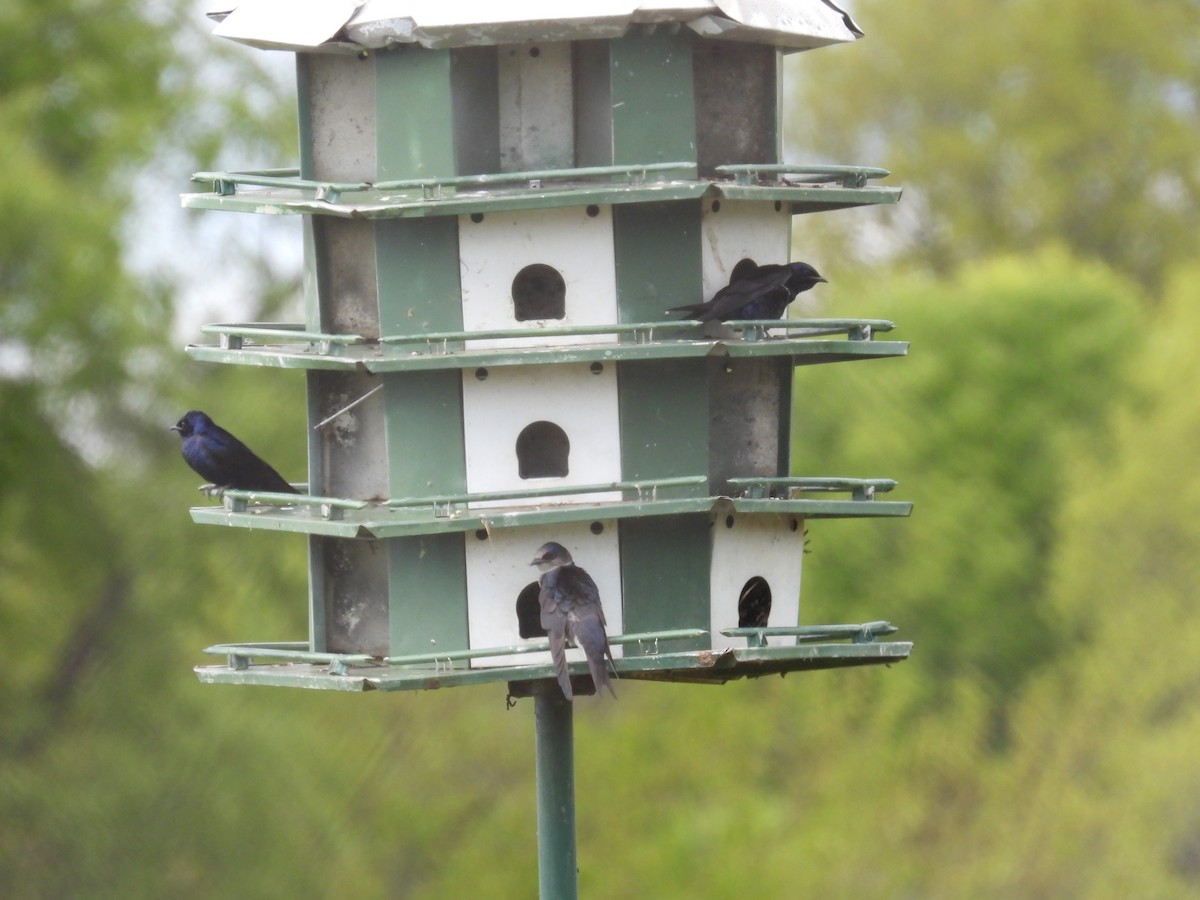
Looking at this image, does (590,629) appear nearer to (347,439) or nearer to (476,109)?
(347,439)

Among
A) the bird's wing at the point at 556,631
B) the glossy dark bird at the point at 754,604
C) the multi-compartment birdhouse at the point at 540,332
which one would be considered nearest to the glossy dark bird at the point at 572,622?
the bird's wing at the point at 556,631

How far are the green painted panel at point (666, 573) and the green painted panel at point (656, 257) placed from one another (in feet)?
2.55

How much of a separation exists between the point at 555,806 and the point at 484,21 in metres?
2.83

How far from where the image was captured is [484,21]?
8070 mm

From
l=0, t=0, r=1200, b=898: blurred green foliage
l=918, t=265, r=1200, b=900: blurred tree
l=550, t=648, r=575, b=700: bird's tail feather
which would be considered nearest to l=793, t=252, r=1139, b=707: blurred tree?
l=0, t=0, r=1200, b=898: blurred green foliage

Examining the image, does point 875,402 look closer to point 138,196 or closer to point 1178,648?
point 1178,648

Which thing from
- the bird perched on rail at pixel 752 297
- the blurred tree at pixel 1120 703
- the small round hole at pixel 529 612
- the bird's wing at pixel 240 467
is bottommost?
the blurred tree at pixel 1120 703

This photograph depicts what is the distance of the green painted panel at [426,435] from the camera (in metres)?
8.38

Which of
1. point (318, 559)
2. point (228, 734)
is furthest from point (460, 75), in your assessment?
point (228, 734)

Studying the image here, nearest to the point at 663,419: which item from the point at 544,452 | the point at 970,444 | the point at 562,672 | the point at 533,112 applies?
the point at 544,452

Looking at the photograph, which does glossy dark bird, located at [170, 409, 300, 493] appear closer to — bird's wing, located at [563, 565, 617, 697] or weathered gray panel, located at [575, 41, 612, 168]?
bird's wing, located at [563, 565, 617, 697]

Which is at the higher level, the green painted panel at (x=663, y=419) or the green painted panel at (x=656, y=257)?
the green painted panel at (x=656, y=257)

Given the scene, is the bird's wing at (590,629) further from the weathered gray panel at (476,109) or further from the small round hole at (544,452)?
the weathered gray panel at (476,109)

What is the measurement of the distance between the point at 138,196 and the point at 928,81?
21.9 m
